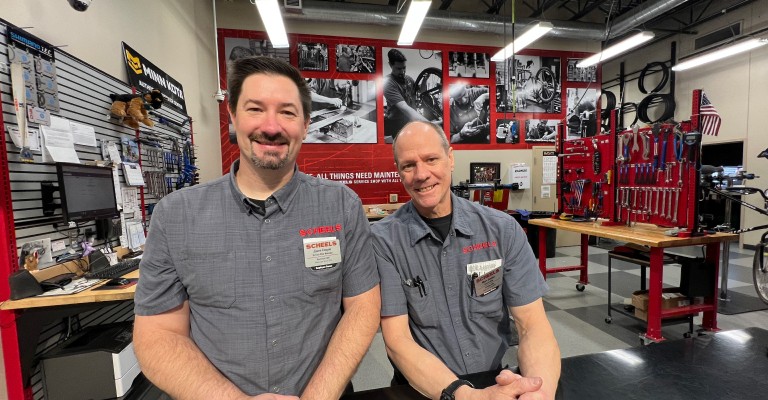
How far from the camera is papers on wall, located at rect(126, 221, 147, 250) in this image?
2654 mm

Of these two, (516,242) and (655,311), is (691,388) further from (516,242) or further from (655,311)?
(655,311)

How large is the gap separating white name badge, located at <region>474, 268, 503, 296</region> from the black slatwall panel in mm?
2025

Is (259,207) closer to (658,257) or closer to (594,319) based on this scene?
(658,257)

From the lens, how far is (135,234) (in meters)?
2.72

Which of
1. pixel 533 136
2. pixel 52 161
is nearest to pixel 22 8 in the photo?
pixel 52 161

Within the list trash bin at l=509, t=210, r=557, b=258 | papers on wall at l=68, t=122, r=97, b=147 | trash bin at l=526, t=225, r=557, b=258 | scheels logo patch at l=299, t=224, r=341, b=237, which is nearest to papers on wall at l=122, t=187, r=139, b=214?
papers on wall at l=68, t=122, r=97, b=147

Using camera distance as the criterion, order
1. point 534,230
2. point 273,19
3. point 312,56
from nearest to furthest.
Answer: point 273,19, point 312,56, point 534,230

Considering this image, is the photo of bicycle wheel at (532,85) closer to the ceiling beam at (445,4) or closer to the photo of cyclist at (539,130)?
the photo of cyclist at (539,130)

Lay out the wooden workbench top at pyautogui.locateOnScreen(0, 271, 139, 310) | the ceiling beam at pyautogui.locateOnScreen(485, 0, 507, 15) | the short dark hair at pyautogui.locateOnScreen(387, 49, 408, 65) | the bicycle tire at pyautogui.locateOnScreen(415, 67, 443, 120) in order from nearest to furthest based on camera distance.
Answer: the wooden workbench top at pyautogui.locateOnScreen(0, 271, 139, 310)
the ceiling beam at pyautogui.locateOnScreen(485, 0, 507, 15)
the short dark hair at pyautogui.locateOnScreen(387, 49, 408, 65)
the bicycle tire at pyautogui.locateOnScreen(415, 67, 443, 120)

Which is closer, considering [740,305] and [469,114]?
[740,305]

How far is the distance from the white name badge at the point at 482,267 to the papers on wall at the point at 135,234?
2.70 meters

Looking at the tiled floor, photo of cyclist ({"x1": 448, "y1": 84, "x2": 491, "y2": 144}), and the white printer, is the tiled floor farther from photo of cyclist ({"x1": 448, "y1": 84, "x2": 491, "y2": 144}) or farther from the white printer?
photo of cyclist ({"x1": 448, "y1": 84, "x2": 491, "y2": 144})

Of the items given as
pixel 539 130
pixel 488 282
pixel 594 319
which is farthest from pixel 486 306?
pixel 539 130

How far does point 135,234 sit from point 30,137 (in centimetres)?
109
